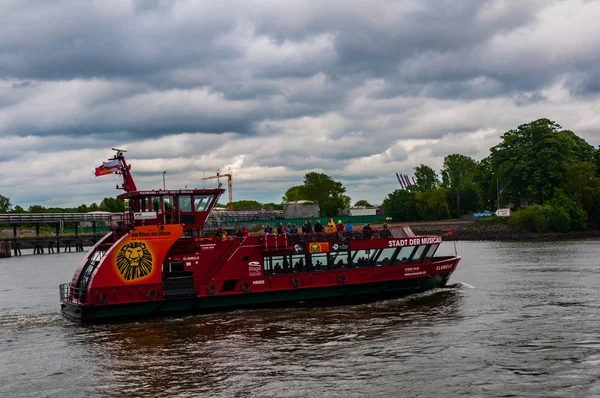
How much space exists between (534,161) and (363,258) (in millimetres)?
74767

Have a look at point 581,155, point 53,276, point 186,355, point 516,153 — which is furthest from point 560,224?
point 186,355

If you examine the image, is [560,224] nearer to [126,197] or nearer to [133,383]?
[126,197]

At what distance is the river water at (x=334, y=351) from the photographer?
19297 mm

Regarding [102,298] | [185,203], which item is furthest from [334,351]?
[185,203]

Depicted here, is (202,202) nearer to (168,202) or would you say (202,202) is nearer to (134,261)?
(168,202)

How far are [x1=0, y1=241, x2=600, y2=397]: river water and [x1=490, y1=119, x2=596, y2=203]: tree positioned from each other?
68907 mm

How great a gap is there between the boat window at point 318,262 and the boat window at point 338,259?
33 cm

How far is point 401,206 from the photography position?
5236 inches

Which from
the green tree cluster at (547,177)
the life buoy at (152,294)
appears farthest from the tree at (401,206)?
the life buoy at (152,294)

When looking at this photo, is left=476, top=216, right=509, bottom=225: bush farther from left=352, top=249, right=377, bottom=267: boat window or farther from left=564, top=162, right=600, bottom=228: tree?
left=352, top=249, right=377, bottom=267: boat window

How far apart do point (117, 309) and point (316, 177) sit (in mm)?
145463

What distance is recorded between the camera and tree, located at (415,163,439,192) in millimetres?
→ 161250

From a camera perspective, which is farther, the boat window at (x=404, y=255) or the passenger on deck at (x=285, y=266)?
the boat window at (x=404, y=255)

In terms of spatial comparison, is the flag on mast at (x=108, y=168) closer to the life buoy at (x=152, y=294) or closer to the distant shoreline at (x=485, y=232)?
the life buoy at (x=152, y=294)
